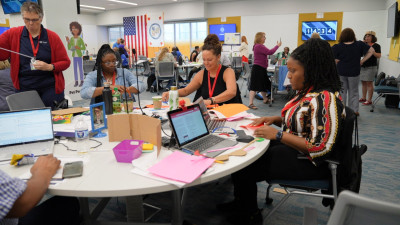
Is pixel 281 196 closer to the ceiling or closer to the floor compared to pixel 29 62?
closer to the floor

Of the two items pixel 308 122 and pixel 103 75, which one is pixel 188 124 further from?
pixel 103 75

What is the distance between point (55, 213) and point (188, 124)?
815 mm

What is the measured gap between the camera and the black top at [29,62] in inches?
112

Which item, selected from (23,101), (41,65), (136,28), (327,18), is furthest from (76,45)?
(327,18)

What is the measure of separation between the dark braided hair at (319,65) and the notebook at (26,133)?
4.91 ft

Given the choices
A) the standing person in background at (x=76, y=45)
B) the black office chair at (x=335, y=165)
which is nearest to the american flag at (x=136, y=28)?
the standing person in background at (x=76, y=45)

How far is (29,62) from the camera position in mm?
2895

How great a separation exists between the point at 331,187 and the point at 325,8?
436 inches

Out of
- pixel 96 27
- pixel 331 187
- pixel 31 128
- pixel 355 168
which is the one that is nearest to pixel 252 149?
pixel 331 187

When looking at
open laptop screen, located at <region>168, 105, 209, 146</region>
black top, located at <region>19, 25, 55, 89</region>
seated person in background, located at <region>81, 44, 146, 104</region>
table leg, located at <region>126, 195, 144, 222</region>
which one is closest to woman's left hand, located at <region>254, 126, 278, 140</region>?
open laptop screen, located at <region>168, 105, 209, 146</region>

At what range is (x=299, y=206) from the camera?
2320mm

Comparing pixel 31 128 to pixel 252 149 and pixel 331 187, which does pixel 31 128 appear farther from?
pixel 331 187

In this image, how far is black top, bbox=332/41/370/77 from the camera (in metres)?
4.79

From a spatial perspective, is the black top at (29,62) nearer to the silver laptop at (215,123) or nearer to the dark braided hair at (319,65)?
the silver laptop at (215,123)
